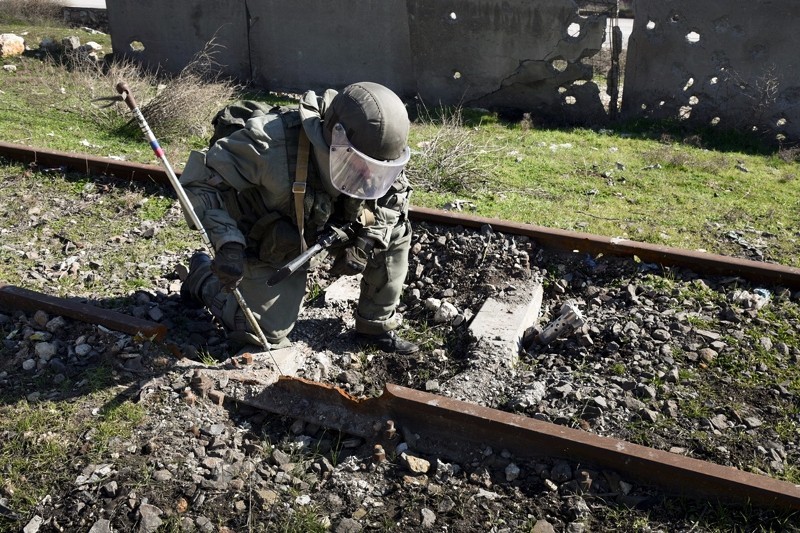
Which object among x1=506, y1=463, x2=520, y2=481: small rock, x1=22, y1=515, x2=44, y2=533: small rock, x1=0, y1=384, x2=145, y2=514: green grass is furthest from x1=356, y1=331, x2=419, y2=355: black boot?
x1=22, y1=515, x2=44, y2=533: small rock

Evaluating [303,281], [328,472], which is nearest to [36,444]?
[328,472]

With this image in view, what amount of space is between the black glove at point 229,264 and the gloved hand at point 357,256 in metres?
0.65

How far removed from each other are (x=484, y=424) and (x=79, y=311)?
219 cm

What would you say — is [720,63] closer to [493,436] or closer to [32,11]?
[493,436]

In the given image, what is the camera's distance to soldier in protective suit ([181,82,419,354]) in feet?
11.8

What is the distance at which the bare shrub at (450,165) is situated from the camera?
6430mm

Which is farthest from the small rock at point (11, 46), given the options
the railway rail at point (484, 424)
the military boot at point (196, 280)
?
the military boot at point (196, 280)

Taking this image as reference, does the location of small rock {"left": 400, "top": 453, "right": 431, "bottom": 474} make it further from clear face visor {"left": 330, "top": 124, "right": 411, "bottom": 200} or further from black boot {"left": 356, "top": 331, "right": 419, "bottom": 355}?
clear face visor {"left": 330, "top": 124, "right": 411, "bottom": 200}

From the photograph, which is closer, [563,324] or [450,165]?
[563,324]

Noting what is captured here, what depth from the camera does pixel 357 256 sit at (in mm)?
4121

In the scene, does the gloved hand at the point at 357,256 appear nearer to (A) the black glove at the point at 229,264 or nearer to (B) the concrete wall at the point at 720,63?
(A) the black glove at the point at 229,264

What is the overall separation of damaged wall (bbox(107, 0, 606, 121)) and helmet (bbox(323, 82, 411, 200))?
560 centimetres

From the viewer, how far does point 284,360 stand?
13.6 ft

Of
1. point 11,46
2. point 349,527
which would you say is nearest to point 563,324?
point 349,527
